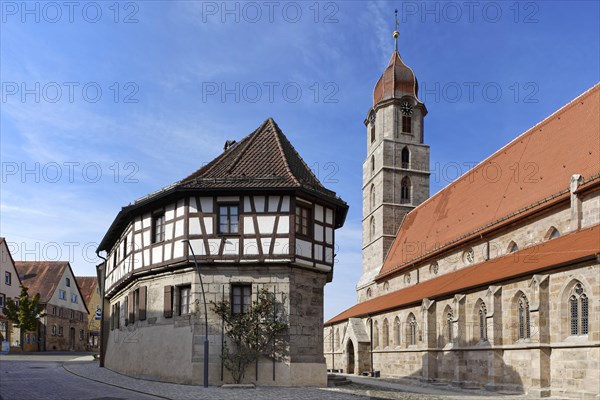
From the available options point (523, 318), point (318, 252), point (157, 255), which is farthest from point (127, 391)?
point (523, 318)

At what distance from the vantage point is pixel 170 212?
23062 millimetres

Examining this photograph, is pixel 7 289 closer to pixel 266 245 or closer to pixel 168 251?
pixel 168 251

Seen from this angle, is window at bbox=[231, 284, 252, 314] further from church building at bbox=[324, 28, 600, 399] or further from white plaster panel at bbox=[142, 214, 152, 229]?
church building at bbox=[324, 28, 600, 399]

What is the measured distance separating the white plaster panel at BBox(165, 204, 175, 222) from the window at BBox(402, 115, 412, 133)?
31018mm

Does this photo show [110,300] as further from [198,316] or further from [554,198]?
[554,198]

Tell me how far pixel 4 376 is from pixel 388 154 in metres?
33.8

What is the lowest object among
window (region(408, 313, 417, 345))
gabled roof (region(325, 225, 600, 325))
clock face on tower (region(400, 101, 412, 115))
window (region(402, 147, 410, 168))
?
window (region(408, 313, 417, 345))

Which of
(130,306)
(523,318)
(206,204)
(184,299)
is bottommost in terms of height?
(523,318)

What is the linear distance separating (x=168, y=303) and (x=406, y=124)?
32602 mm

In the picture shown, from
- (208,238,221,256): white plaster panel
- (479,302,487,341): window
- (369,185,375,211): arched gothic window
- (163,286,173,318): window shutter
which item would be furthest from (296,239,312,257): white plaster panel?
(369,185,375,211): arched gothic window

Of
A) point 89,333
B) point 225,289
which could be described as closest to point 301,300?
point 225,289

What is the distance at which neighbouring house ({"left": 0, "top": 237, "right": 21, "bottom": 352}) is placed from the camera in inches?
1987

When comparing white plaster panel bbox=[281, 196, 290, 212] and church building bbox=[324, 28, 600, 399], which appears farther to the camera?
white plaster panel bbox=[281, 196, 290, 212]

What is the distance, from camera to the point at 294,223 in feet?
72.1
